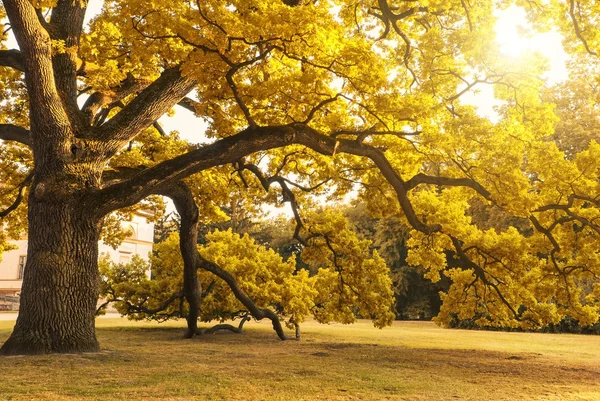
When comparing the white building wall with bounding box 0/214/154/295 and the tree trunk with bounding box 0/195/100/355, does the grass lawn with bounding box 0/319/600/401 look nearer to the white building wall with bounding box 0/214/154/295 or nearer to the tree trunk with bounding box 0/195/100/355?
the tree trunk with bounding box 0/195/100/355

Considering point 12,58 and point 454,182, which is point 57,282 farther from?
point 454,182

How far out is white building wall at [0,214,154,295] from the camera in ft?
136

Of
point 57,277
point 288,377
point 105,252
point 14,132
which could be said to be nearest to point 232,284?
point 57,277

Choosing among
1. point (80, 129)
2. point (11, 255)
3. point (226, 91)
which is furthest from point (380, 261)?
point (11, 255)

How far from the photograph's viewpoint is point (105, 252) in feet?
131

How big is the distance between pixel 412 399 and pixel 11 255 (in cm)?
4221

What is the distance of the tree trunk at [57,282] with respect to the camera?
856cm

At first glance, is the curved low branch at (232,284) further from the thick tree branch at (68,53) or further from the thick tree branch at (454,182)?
the thick tree branch at (454,182)

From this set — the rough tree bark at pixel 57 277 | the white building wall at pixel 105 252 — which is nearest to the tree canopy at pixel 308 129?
the rough tree bark at pixel 57 277

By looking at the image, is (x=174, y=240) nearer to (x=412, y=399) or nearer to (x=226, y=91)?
(x=226, y=91)

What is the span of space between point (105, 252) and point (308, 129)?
111 feet

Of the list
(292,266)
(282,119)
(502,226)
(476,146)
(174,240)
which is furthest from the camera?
(502,226)

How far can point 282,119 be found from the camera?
1090cm

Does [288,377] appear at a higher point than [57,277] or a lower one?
lower
